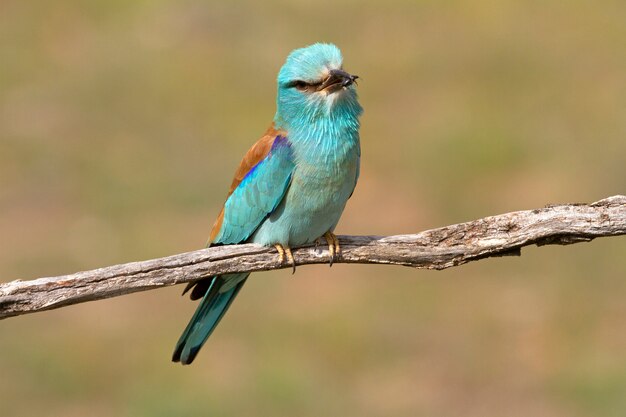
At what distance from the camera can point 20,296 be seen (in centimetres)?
461

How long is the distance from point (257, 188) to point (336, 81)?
0.54 metres

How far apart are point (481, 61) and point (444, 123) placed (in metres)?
1.08

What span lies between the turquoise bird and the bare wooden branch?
34 centimetres

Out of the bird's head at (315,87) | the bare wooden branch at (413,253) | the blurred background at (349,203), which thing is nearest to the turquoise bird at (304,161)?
the bird's head at (315,87)

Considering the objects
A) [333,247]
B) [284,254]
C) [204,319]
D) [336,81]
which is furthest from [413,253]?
[204,319]

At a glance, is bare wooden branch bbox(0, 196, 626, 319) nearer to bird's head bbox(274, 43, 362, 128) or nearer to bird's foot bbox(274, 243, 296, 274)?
bird's foot bbox(274, 243, 296, 274)

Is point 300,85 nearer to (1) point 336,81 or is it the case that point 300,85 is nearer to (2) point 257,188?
(1) point 336,81

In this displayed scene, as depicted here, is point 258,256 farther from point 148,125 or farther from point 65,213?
point 148,125

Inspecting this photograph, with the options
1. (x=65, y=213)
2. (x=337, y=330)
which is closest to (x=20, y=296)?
(x=337, y=330)

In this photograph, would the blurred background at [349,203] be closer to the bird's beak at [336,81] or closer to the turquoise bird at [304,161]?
the turquoise bird at [304,161]

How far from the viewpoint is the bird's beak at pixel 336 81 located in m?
5.02

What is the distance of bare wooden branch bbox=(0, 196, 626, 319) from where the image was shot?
463 centimetres

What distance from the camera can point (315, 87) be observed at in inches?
202

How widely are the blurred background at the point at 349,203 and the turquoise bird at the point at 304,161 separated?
10.7ft
